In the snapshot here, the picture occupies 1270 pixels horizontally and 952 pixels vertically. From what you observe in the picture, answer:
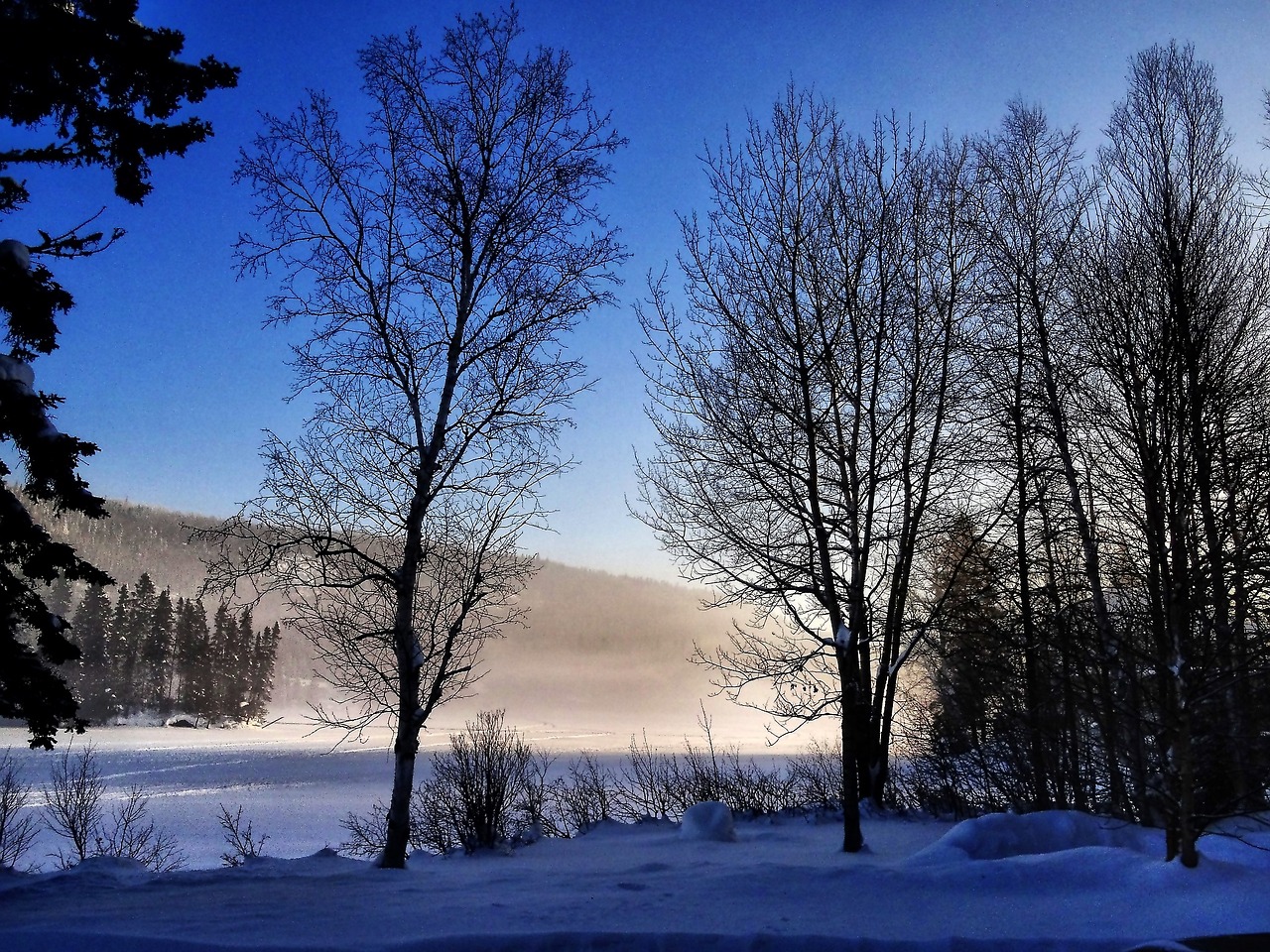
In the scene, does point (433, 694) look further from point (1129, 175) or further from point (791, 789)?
point (1129, 175)

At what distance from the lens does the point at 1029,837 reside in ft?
27.4

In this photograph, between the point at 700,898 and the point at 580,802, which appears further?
the point at 580,802

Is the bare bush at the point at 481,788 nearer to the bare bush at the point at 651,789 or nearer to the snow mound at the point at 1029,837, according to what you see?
the bare bush at the point at 651,789

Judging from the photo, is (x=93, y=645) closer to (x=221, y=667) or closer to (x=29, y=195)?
(x=221, y=667)

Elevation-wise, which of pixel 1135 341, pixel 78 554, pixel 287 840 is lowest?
pixel 287 840

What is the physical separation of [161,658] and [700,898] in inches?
3314

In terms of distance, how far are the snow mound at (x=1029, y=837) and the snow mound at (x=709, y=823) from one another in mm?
3228

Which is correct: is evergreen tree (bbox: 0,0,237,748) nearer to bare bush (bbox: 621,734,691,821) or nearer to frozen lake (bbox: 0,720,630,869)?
frozen lake (bbox: 0,720,630,869)

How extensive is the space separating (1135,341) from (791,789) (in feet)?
37.5

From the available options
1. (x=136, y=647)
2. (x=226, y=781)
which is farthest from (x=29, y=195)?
(x=136, y=647)

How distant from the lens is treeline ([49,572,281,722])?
74.4 meters

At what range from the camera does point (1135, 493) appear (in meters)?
8.01

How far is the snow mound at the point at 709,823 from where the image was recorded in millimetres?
10688

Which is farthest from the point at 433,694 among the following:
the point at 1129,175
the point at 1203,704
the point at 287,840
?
the point at 287,840
